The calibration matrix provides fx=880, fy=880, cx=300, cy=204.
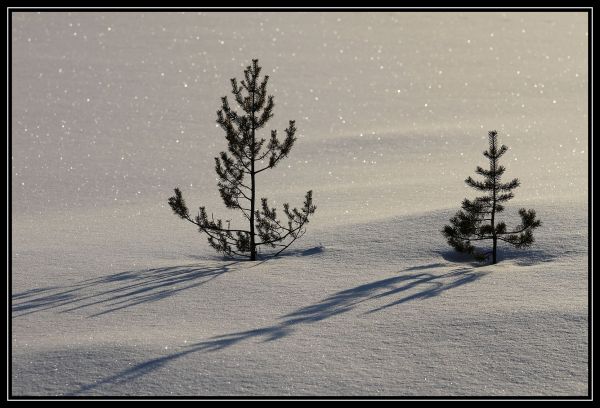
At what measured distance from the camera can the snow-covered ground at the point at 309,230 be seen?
7.52 meters

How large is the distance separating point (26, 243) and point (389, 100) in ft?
41.4

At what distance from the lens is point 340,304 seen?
910 centimetres

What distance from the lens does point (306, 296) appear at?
9.45 m

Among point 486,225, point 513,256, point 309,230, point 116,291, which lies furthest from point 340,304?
point 309,230

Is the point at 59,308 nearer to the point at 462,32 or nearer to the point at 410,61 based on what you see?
the point at 410,61

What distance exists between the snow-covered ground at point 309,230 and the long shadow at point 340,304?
3 centimetres

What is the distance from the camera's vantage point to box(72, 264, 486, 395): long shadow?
24.6 feet

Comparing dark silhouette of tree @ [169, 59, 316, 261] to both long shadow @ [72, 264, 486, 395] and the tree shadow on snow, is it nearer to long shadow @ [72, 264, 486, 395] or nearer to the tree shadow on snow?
the tree shadow on snow

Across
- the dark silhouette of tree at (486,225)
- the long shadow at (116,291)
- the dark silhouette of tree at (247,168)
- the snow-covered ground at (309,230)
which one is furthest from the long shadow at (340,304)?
the dark silhouette of tree at (247,168)

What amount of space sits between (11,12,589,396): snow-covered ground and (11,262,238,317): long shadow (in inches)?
1.8

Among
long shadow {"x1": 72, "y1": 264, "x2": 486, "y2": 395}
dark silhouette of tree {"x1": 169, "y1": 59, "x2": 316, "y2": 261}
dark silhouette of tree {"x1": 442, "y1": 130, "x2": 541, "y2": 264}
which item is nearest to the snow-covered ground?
long shadow {"x1": 72, "y1": 264, "x2": 486, "y2": 395}

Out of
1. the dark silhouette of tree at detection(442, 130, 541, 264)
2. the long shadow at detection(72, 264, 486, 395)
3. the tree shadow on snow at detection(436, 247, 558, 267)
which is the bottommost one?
the long shadow at detection(72, 264, 486, 395)

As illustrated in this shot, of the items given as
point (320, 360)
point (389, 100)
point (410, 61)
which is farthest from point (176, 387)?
point (410, 61)

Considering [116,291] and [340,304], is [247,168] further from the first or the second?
[340,304]
